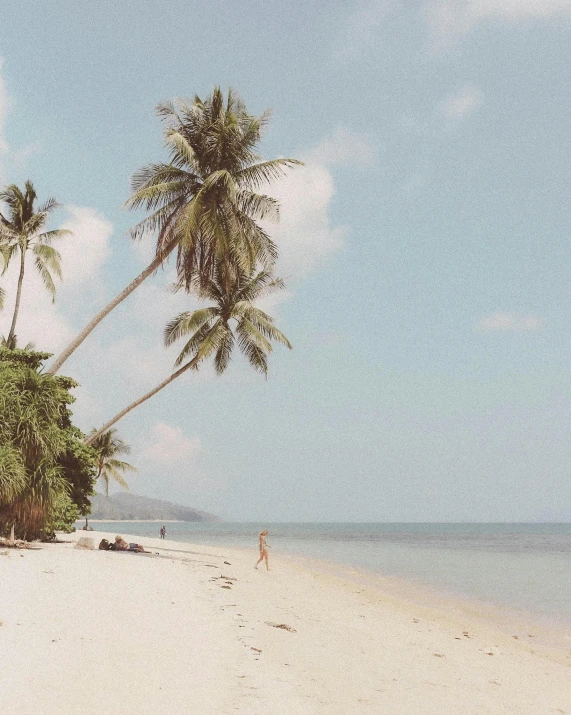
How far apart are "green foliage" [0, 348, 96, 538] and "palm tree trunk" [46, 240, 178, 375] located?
1.23 meters

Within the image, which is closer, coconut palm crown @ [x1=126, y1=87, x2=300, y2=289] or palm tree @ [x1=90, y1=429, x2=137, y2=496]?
coconut palm crown @ [x1=126, y1=87, x2=300, y2=289]

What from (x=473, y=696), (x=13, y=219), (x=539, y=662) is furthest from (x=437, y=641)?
(x=13, y=219)

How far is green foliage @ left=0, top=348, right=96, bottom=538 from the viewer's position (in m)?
15.0

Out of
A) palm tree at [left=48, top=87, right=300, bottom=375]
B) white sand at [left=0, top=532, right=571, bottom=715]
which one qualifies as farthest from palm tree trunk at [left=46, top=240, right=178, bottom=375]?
white sand at [left=0, top=532, right=571, bottom=715]

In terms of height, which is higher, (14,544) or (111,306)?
(111,306)

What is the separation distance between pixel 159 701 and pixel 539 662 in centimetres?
740

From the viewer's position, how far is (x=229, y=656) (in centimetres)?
642

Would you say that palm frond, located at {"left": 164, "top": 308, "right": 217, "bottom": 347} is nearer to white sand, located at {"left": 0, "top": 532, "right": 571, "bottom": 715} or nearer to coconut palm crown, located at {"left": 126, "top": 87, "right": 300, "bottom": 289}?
coconut palm crown, located at {"left": 126, "top": 87, "right": 300, "bottom": 289}

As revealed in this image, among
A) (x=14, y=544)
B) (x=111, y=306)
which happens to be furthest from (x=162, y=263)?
(x=14, y=544)

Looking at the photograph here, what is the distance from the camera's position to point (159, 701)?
15.4 ft

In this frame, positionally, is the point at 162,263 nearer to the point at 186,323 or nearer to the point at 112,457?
the point at 186,323

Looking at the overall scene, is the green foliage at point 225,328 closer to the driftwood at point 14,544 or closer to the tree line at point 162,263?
the tree line at point 162,263

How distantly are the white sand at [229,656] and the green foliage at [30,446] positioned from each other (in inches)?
133

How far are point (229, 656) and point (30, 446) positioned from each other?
11.1m
